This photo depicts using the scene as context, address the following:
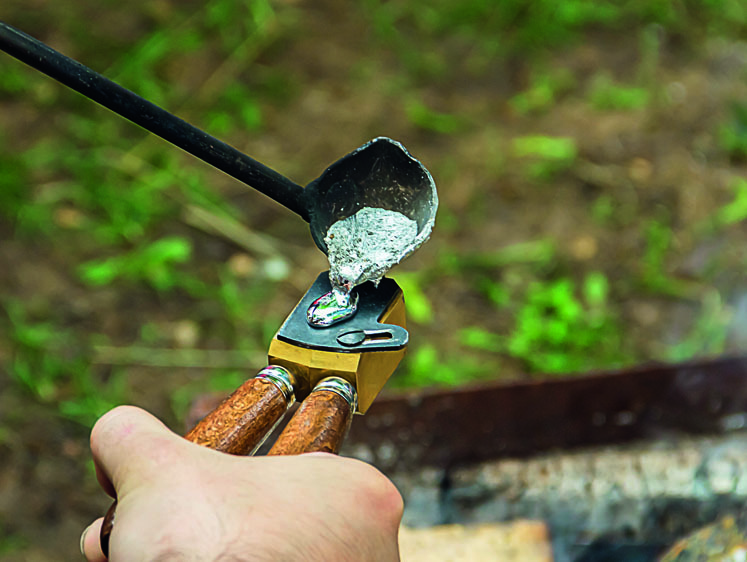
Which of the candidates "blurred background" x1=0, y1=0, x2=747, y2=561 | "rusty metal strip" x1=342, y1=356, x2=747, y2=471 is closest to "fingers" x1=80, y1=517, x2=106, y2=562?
"rusty metal strip" x1=342, y1=356, x2=747, y2=471

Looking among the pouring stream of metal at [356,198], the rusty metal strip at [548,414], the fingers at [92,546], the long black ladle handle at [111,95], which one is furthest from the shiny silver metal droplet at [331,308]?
the rusty metal strip at [548,414]

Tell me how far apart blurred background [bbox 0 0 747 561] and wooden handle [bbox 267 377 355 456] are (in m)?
1.08

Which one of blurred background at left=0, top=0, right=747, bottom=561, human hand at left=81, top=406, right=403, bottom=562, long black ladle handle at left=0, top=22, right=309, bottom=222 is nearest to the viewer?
human hand at left=81, top=406, right=403, bottom=562

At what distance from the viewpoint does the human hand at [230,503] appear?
0.50 meters

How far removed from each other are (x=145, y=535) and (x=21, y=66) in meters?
2.43

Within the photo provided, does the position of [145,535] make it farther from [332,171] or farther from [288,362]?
[332,171]

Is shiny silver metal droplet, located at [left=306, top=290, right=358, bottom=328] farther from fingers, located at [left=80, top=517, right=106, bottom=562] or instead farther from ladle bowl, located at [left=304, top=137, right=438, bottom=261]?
fingers, located at [left=80, top=517, right=106, bottom=562]

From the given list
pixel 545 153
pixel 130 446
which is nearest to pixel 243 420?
pixel 130 446

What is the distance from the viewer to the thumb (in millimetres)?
539

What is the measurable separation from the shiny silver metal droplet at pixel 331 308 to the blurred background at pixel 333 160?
1.02m

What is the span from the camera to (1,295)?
1882 millimetres

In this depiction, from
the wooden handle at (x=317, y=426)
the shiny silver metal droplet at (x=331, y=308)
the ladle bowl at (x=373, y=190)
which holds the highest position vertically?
the ladle bowl at (x=373, y=190)

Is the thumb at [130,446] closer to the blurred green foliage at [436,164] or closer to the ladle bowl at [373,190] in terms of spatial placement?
the ladle bowl at [373,190]

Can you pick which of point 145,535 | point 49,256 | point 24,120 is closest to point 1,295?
point 49,256
